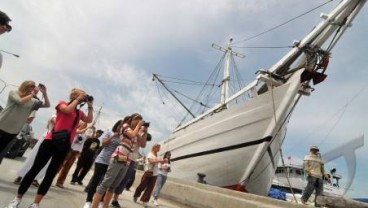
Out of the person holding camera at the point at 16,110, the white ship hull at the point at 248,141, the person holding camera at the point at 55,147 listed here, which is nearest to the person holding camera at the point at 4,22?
the person holding camera at the point at 16,110

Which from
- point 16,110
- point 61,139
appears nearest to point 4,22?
point 16,110

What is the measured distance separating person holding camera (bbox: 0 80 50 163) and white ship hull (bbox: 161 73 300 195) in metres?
8.71

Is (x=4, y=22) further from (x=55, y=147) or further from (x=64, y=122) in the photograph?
(x=55, y=147)

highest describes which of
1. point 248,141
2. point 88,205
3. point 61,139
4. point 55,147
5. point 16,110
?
point 248,141

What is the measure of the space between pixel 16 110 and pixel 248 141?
370 inches

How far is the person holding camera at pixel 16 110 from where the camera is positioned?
4766 millimetres

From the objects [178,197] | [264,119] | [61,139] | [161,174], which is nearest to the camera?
[61,139]

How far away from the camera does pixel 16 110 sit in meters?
4.88

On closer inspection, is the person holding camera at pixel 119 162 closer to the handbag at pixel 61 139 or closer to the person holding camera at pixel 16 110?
the handbag at pixel 61 139

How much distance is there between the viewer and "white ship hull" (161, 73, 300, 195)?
12.4 metres

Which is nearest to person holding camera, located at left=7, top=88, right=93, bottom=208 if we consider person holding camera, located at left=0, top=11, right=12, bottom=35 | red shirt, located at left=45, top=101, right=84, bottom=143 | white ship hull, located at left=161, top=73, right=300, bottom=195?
red shirt, located at left=45, top=101, right=84, bottom=143

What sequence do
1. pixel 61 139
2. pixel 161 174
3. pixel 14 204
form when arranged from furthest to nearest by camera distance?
pixel 161 174 → pixel 61 139 → pixel 14 204

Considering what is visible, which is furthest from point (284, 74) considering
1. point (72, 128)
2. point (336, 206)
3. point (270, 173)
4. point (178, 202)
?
point (72, 128)

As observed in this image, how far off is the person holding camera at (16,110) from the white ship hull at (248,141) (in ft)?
28.6
